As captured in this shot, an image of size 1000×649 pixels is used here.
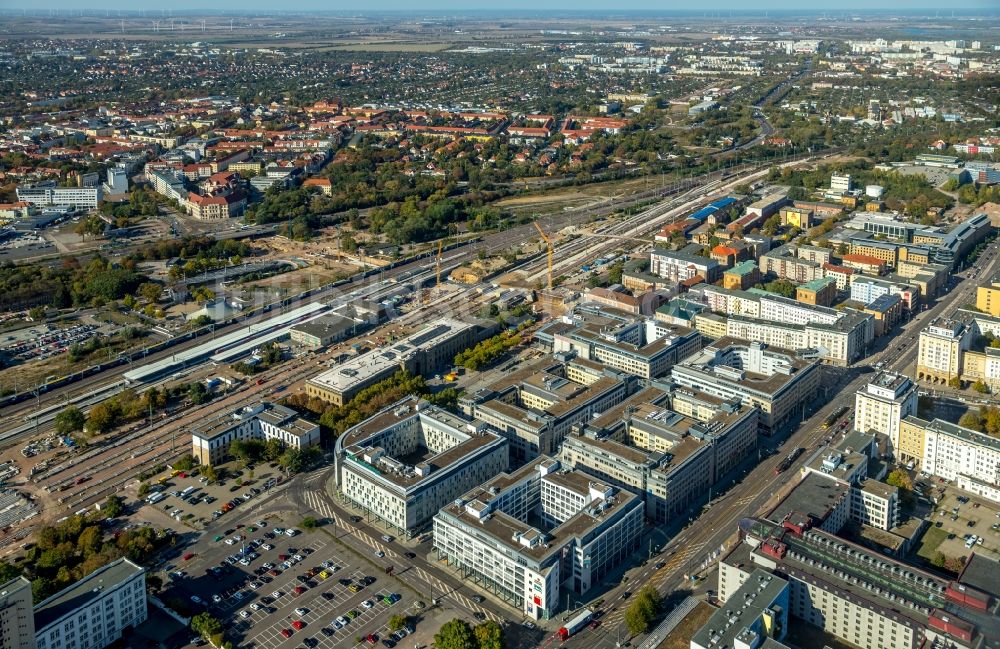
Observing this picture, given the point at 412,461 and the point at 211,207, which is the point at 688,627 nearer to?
the point at 412,461

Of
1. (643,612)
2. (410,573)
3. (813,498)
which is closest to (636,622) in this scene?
(643,612)

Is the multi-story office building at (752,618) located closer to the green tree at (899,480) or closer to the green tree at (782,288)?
the green tree at (899,480)

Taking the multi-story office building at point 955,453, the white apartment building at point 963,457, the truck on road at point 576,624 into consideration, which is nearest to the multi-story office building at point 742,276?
the multi-story office building at point 955,453

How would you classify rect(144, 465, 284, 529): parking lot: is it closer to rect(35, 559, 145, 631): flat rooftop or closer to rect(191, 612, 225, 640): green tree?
rect(35, 559, 145, 631): flat rooftop

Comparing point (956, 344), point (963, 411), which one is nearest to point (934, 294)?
point (956, 344)

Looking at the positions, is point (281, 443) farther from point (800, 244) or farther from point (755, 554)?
point (800, 244)

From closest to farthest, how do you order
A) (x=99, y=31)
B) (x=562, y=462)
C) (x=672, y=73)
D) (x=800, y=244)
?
1. (x=562, y=462)
2. (x=800, y=244)
3. (x=672, y=73)
4. (x=99, y=31)
